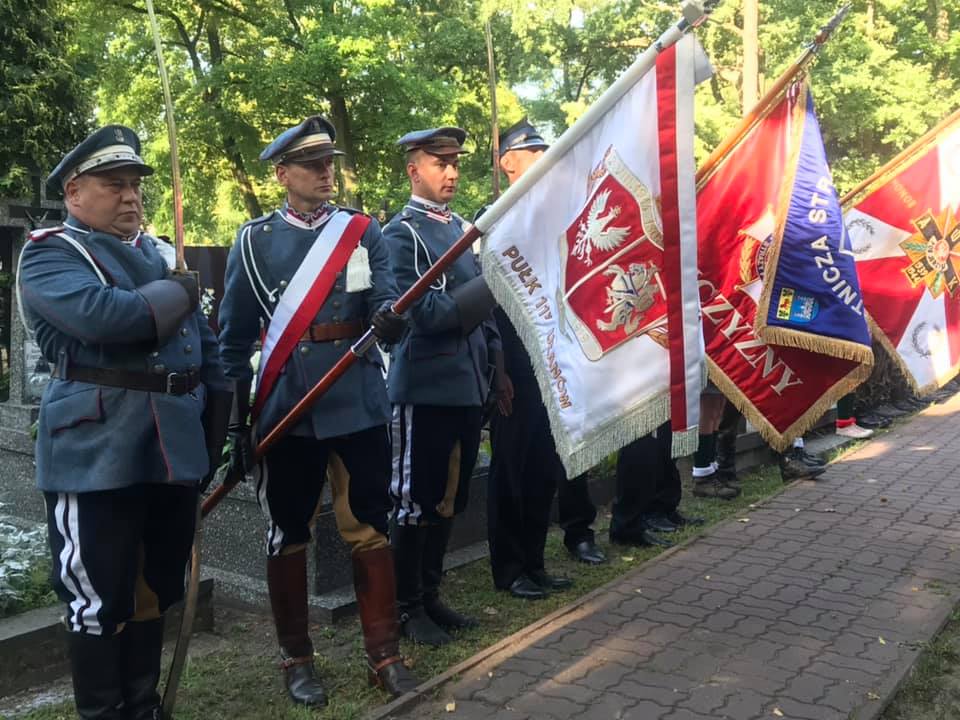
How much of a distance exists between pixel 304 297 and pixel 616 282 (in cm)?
111

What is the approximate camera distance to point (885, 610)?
4320 millimetres

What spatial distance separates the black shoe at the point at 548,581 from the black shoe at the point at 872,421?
5987 millimetres

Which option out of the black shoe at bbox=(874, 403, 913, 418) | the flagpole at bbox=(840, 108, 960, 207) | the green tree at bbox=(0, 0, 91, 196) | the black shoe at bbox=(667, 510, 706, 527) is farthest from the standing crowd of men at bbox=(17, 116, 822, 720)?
the black shoe at bbox=(874, 403, 913, 418)

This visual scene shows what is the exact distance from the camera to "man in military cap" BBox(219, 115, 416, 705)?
3.31 m

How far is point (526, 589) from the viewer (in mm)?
4551

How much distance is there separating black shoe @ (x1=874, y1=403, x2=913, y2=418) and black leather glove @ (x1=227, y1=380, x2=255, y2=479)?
335 inches

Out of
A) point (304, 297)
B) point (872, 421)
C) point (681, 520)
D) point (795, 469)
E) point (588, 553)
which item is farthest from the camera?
point (872, 421)

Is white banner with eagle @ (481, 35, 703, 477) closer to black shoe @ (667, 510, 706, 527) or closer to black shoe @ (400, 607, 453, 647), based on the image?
black shoe @ (400, 607, 453, 647)

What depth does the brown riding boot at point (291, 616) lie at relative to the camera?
3432mm

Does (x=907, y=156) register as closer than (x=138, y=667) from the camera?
No

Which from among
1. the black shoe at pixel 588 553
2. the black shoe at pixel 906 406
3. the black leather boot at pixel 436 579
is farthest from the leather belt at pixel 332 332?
the black shoe at pixel 906 406

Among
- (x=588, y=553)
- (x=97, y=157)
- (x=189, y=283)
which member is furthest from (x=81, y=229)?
(x=588, y=553)

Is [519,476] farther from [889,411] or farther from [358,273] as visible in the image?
[889,411]

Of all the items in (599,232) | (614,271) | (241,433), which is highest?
(599,232)
